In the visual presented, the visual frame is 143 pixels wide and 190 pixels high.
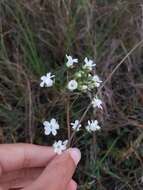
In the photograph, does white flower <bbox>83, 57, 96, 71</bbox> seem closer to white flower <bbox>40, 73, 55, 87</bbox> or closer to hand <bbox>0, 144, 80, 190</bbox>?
white flower <bbox>40, 73, 55, 87</bbox>

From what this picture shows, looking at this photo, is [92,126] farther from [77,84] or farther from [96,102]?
[77,84]

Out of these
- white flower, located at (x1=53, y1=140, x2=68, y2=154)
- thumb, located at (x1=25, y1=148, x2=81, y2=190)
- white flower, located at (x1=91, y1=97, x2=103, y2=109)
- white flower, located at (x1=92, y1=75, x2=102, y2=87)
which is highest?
white flower, located at (x1=92, y1=75, x2=102, y2=87)

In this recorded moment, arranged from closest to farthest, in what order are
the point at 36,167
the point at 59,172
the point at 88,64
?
the point at 59,172
the point at 88,64
the point at 36,167

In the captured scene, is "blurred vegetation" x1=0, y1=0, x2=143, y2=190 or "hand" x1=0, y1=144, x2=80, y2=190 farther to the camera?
"blurred vegetation" x1=0, y1=0, x2=143, y2=190

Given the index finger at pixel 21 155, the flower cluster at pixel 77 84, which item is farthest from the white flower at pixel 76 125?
the index finger at pixel 21 155

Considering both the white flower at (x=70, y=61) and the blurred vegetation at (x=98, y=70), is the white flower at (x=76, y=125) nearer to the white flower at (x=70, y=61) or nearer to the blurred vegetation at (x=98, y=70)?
the blurred vegetation at (x=98, y=70)

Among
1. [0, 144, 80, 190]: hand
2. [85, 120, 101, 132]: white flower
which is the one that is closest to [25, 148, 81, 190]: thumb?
[0, 144, 80, 190]: hand

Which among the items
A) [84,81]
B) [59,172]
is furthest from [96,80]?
[59,172]

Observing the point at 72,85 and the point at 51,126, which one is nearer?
the point at 72,85

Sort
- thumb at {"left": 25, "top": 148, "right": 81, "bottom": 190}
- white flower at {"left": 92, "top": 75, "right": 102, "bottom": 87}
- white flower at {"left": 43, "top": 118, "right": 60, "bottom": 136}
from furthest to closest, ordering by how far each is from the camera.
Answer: white flower at {"left": 43, "top": 118, "right": 60, "bottom": 136}, white flower at {"left": 92, "top": 75, "right": 102, "bottom": 87}, thumb at {"left": 25, "top": 148, "right": 81, "bottom": 190}
